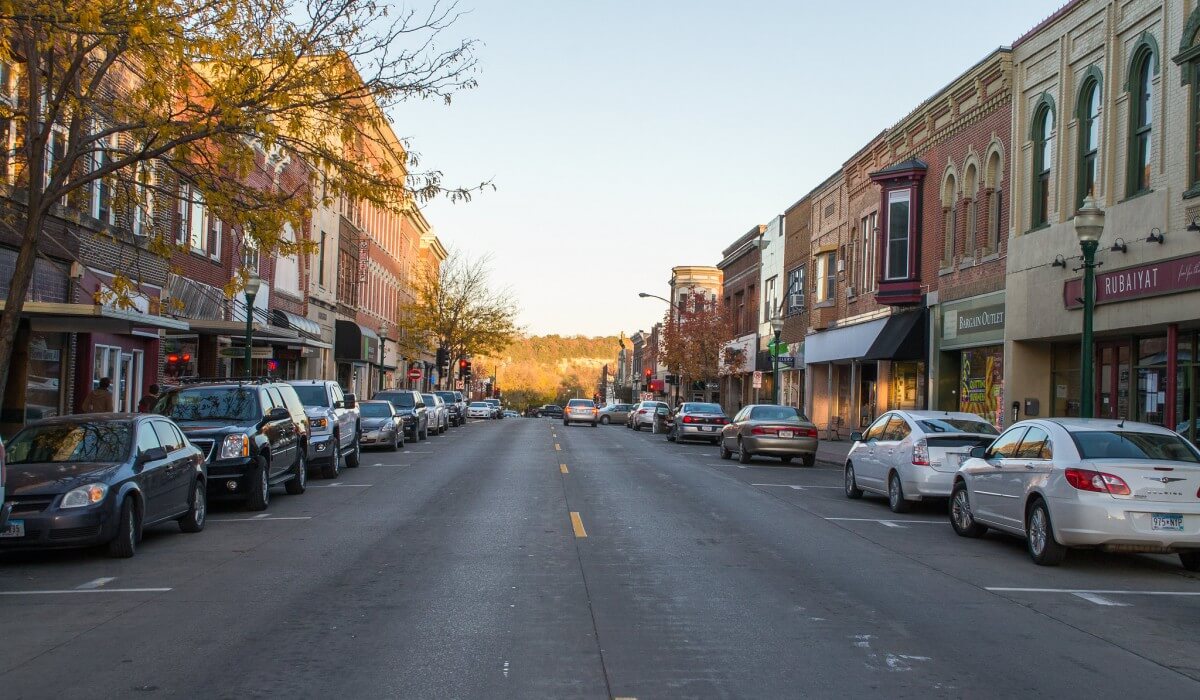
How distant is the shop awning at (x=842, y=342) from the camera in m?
36.0

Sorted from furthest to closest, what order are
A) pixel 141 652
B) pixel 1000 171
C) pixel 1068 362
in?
pixel 1000 171
pixel 1068 362
pixel 141 652

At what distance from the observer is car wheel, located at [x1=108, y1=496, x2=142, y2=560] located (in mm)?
11508

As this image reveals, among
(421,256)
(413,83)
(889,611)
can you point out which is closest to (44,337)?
(413,83)

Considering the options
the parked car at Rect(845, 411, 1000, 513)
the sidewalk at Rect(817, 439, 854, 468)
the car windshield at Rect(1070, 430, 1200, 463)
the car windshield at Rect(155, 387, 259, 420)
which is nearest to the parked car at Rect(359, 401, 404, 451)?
the sidewalk at Rect(817, 439, 854, 468)

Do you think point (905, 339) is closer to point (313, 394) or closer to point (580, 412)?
point (313, 394)

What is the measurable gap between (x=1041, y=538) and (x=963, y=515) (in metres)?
2.42

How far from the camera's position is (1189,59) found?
744 inches

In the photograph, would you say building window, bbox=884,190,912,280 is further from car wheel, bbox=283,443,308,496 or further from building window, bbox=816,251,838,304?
car wheel, bbox=283,443,308,496

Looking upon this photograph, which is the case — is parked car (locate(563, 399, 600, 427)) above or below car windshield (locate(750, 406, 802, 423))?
below

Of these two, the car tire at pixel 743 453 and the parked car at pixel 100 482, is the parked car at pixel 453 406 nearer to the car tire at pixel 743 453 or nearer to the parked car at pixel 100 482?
the car tire at pixel 743 453

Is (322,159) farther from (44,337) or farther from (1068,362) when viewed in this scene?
(1068,362)

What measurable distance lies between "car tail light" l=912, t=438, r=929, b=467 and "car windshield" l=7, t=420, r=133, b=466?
10.6 meters

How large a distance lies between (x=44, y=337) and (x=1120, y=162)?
2124 cm

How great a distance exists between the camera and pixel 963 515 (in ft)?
47.0
